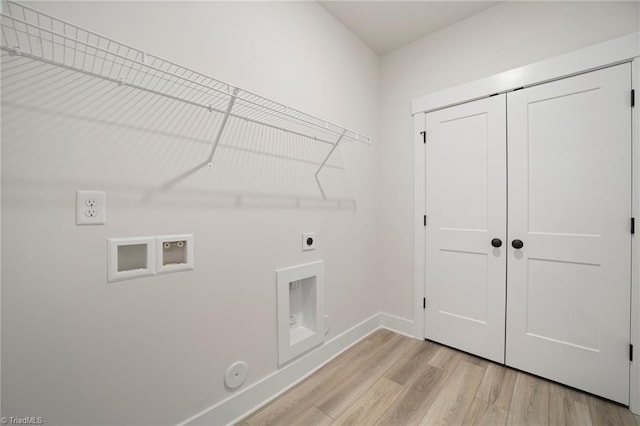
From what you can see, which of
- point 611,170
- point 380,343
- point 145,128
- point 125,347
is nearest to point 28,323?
point 125,347

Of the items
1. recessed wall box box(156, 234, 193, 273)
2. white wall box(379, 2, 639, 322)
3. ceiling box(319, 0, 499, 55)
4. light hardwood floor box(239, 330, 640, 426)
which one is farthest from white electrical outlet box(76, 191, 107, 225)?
white wall box(379, 2, 639, 322)

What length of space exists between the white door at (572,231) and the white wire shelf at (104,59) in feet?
5.94

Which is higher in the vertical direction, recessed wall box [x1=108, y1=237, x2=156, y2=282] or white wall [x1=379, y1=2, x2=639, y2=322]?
white wall [x1=379, y1=2, x2=639, y2=322]

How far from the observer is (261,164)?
4.90ft

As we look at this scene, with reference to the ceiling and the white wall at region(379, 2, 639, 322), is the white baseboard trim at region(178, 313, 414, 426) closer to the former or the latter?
the white wall at region(379, 2, 639, 322)

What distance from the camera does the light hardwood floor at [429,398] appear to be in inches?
54.1

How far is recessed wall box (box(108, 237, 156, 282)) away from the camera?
990 millimetres

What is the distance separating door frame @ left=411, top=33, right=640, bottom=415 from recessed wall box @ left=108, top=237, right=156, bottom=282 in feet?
6.51

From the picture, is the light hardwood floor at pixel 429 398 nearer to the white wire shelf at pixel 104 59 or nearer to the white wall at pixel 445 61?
the white wall at pixel 445 61

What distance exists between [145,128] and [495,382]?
2.51 metres

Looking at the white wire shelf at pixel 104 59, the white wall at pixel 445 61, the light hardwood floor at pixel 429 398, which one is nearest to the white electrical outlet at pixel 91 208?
the white wire shelf at pixel 104 59

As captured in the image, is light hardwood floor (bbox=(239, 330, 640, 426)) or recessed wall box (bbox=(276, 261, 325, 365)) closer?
light hardwood floor (bbox=(239, 330, 640, 426))

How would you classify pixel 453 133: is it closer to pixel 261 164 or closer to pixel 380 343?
pixel 261 164

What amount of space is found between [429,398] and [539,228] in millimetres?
1339
